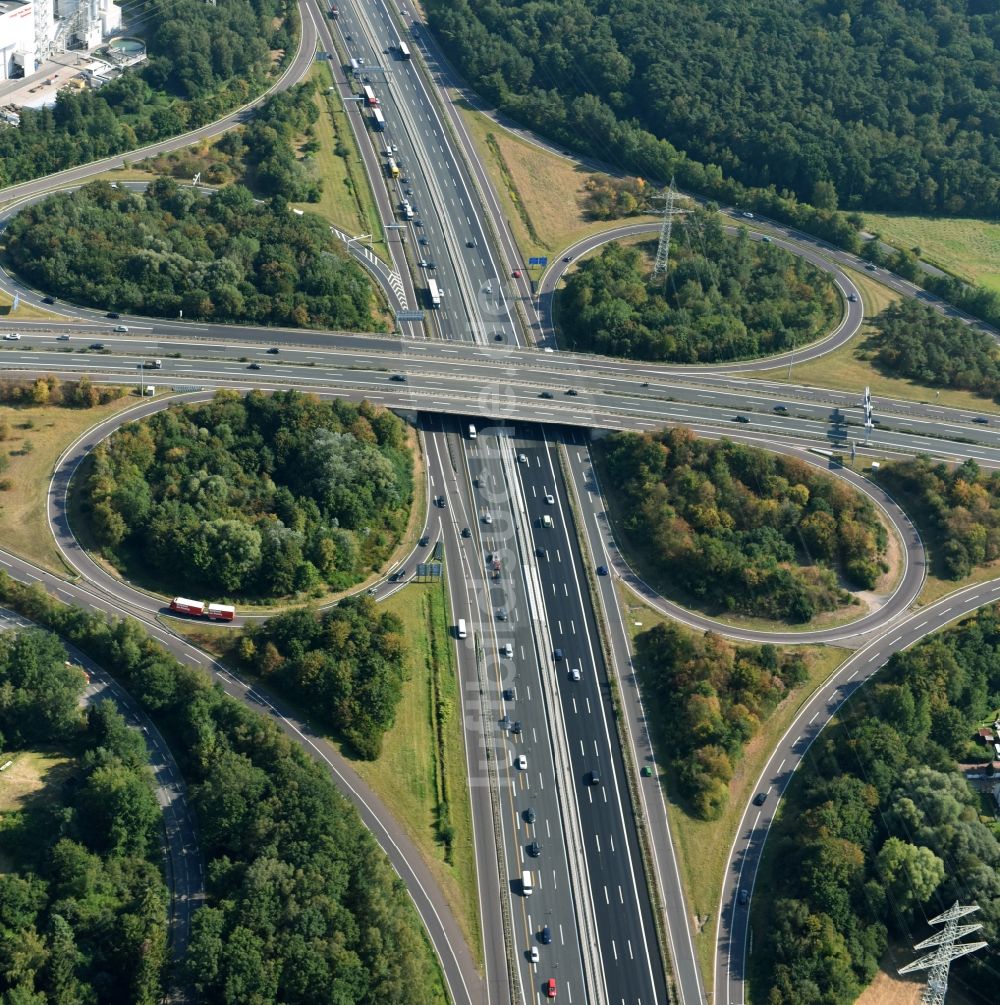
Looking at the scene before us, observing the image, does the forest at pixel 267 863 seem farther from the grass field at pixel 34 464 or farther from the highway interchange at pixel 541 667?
the grass field at pixel 34 464

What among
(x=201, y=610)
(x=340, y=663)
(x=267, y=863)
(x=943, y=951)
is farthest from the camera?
(x=201, y=610)

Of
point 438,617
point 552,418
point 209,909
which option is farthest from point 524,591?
point 209,909

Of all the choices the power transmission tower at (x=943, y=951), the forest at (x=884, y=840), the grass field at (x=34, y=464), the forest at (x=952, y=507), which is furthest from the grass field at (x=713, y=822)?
the grass field at (x=34, y=464)

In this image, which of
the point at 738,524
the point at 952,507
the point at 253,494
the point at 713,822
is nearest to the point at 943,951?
the point at 713,822

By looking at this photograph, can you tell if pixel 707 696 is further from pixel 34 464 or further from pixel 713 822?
pixel 34 464

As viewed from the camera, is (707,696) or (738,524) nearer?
(707,696)

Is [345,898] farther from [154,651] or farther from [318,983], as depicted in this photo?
[154,651]

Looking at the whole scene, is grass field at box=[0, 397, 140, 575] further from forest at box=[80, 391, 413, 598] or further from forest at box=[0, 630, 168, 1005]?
forest at box=[0, 630, 168, 1005]

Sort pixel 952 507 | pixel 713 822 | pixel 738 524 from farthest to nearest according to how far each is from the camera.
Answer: pixel 952 507
pixel 738 524
pixel 713 822

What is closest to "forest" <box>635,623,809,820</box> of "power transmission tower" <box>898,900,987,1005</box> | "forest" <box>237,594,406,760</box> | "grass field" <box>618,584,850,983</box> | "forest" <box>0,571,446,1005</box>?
"grass field" <box>618,584,850,983</box>
